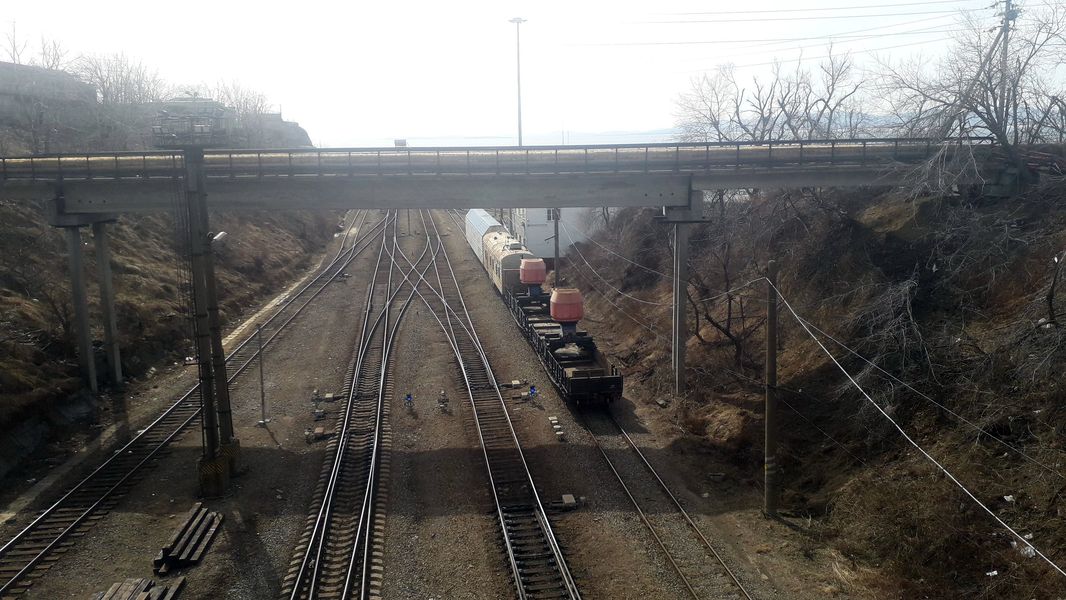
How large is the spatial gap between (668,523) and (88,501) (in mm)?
12352

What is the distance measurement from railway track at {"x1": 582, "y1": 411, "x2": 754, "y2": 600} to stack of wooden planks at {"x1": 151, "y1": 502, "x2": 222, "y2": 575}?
27.7ft

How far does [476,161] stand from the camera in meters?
22.1

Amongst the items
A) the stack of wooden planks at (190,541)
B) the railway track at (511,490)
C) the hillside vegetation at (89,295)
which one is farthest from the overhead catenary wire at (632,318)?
the stack of wooden planks at (190,541)

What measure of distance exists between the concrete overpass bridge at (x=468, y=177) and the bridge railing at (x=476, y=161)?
3 cm

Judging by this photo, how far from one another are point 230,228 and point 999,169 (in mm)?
41396

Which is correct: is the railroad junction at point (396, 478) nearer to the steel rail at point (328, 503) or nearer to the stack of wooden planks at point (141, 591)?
the steel rail at point (328, 503)

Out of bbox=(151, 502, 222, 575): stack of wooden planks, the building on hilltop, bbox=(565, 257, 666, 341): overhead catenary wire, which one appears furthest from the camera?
the building on hilltop

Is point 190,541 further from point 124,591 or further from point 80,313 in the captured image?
point 80,313

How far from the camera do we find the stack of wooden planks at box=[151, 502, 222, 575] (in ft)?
43.7

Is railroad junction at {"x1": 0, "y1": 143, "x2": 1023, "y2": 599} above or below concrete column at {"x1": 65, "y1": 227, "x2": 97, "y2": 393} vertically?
below

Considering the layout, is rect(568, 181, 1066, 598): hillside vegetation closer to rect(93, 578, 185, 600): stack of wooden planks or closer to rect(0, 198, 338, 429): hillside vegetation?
rect(93, 578, 185, 600): stack of wooden planks

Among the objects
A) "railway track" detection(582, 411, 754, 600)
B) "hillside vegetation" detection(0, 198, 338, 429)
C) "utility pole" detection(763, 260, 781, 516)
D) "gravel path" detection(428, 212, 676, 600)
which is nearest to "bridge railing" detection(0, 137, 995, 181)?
"hillside vegetation" detection(0, 198, 338, 429)

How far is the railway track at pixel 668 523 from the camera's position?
12.3 meters

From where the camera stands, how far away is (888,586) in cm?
1192
